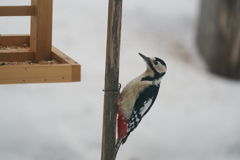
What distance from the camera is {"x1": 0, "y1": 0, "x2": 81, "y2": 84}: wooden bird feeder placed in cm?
199

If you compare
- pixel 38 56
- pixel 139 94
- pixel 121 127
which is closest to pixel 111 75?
pixel 139 94

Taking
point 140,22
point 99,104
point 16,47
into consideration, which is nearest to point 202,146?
point 99,104

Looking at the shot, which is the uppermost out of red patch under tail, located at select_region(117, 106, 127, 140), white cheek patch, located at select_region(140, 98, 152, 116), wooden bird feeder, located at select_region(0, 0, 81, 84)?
wooden bird feeder, located at select_region(0, 0, 81, 84)

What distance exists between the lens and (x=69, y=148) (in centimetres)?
434

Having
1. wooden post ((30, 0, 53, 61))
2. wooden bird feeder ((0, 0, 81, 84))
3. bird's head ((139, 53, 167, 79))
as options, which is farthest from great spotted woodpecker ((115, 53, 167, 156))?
wooden post ((30, 0, 53, 61))

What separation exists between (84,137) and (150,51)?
1.53 m

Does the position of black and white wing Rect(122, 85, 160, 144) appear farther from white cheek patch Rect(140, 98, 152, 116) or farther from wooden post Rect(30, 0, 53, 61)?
wooden post Rect(30, 0, 53, 61)

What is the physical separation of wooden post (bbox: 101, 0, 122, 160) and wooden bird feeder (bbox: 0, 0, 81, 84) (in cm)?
16

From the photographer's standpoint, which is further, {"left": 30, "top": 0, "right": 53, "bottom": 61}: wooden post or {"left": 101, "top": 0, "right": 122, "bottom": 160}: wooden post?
{"left": 30, "top": 0, "right": 53, "bottom": 61}: wooden post

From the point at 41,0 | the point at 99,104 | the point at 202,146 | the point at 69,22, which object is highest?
the point at 41,0

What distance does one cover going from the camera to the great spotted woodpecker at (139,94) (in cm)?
209

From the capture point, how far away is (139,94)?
2.11 meters

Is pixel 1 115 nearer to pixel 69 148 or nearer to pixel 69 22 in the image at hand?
pixel 69 148

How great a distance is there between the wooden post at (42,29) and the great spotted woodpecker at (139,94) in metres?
0.53
